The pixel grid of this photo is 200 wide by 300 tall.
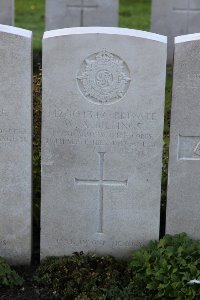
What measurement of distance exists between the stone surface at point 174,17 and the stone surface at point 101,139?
21.1ft

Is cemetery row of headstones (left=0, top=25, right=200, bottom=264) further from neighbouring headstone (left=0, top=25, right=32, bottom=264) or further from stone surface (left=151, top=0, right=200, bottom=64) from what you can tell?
stone surface (left=151, top=0, right=200, bottom=64)

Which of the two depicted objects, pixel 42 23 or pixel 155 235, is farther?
pixel 42 23

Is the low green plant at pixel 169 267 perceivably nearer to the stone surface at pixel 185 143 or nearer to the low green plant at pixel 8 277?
the stone surface at pixel 185 143

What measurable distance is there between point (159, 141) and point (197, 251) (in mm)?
794

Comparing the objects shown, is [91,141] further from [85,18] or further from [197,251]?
[85,18]

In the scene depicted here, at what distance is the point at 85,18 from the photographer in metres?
11.3

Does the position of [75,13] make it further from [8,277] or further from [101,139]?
[8,277]

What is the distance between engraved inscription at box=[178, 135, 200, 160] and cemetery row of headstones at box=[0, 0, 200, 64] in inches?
244

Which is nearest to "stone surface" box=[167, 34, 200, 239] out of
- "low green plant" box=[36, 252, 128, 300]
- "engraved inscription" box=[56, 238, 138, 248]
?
"engraved inscription" box=[56, 238, 138, 248]

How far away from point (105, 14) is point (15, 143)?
634cm

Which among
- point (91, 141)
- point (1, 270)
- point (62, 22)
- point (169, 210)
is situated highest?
point (62, 22)

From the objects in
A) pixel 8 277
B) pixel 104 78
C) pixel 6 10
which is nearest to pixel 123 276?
pixel 8 277

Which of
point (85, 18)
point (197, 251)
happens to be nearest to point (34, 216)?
point (197, 251)

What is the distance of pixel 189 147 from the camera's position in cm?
520
